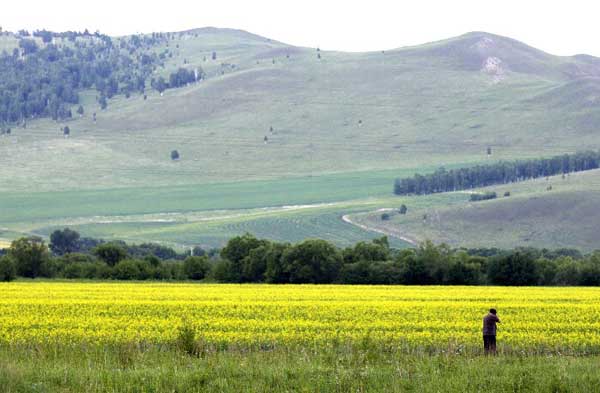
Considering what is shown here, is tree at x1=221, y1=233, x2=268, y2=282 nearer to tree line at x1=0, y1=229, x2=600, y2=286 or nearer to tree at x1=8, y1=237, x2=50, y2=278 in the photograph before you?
tree line at x1=0, y1=229, x2=600, y2=286

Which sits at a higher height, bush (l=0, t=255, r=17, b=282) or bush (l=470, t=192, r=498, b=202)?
bush (l=0, t=255, r=17, b=282)

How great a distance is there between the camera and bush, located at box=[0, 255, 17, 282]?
220 ft

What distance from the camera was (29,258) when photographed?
73938 mm

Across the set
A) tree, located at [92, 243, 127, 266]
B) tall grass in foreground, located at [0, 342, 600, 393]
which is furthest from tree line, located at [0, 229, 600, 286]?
tall grass in foreground, located at [0, 342, 600, 393]

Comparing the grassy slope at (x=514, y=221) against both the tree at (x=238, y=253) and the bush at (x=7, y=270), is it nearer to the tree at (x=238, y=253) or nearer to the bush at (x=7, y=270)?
the tree at (x=238, y=253)

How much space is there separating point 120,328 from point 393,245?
118 meters

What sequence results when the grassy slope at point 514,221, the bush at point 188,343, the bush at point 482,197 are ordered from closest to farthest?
1. the bush at point 188,343
2. the grassy slope at point 514,221
3. the bush at point 482,197

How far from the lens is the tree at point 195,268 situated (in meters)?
74.9

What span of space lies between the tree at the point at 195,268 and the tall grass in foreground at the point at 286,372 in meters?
51.3

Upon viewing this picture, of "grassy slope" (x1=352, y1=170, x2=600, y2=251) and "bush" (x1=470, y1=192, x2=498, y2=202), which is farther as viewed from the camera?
"bush" (x1=470, y1=192, x2=498, y2=202)

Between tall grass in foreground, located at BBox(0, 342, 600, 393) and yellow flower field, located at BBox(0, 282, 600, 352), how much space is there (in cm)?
475

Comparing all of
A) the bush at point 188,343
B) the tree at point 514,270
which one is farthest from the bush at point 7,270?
the bush at point 188,343

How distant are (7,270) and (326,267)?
20.7 m

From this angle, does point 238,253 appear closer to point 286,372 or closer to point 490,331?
point 490,331
